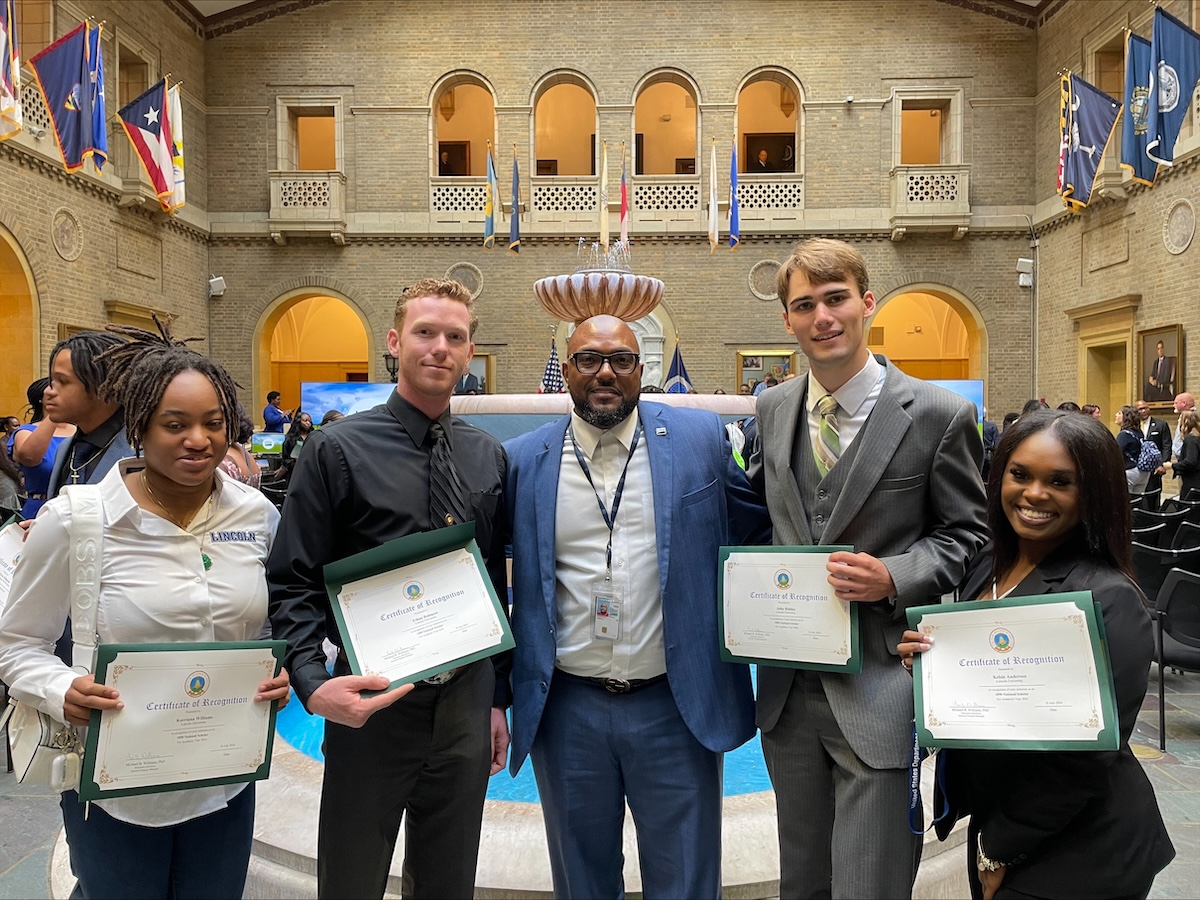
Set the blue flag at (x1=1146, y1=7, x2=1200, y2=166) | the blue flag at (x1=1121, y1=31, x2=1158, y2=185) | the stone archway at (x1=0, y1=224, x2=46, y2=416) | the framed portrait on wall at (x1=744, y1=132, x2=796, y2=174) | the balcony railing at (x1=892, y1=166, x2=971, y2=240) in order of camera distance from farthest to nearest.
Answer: the framed portrait on wall at (x1=744, y1=132, x2=796, y2=174) → the balcony railing at (x1=892, y1=166, x2=971, y2=240) → the stone archway at (x1=0, y1=224, x2=46, y2=416) → the blue flag at (x1=1121, y1=31, x2=1158, y2=185) → the blue flag at (x1=1146, y1=7, x2=1200, y2=166)

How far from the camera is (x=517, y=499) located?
2115mm

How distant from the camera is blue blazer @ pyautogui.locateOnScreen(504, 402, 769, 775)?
199cm

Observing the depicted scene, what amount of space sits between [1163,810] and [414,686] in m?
3.58

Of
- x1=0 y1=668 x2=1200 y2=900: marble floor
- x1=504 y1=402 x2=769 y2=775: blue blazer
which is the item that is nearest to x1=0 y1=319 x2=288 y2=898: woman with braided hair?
x1=504 y1=402 x2=769 y2=775: blue blazer

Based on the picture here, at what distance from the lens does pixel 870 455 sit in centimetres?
183

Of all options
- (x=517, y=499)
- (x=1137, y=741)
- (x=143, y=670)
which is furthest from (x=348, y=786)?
(x=1137, y=741)

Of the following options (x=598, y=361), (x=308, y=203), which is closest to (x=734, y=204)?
(x=308, y=203)

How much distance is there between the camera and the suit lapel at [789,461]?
6.24ft

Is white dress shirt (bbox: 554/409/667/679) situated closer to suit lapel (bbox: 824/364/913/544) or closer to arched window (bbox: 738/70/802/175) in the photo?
suit lapel (bbox: 824/364/913/544)

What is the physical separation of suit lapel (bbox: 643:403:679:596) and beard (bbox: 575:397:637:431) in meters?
0.08

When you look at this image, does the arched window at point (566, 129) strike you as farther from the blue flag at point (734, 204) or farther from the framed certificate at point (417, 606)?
the framed certificate at point (417, 606)

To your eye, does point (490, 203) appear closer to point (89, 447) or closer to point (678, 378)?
point (678, 378)

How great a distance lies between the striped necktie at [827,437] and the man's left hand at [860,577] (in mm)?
236

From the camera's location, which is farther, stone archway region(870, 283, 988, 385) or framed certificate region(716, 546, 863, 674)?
stone archway region(870, 283, 988, 385)
